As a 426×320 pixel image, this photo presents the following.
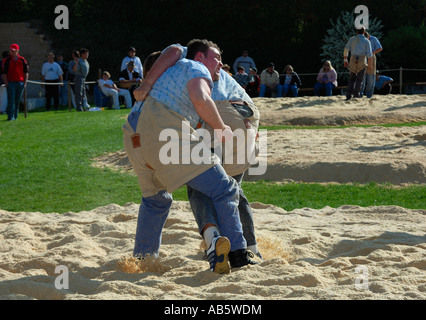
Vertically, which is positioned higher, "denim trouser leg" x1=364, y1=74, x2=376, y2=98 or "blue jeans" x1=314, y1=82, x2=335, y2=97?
"denim trouser leg" x1=364, y1=74, x2=376, y2=98

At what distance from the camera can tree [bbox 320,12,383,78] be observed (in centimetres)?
2783

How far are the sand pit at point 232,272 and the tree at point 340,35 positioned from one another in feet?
69.8

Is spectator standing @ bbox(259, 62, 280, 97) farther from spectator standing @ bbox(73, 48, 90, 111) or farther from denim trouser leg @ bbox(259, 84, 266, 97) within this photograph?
spectator standing @ bbox(73, 48, 90, 111)

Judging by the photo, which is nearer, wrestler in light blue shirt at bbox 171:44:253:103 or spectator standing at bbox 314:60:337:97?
wrestler in light blue shirt at bbox 171:44:253:103

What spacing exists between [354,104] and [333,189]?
9416 millimetres

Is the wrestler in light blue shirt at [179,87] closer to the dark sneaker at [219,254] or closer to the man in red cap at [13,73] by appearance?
the dark sneaker at [219,254]

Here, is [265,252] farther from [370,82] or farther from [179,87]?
[370,82]

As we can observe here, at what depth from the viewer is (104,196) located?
8727 millimetres

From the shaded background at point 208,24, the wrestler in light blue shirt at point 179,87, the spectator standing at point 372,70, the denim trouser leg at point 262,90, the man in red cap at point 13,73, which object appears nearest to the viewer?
the wrestler in light blue shirt at point 179,87

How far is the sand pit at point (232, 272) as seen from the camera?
439cm

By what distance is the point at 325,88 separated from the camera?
22.0 m

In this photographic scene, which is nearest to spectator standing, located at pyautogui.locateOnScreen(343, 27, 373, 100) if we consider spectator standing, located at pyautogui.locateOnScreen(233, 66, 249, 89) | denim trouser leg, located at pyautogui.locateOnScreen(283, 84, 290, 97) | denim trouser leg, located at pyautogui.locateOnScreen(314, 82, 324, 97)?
denim trouser leg, located at pyautogui.locateOnScreen(314, 82, 324, 97)

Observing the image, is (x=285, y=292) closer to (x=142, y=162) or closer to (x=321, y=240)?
(x=142, y=162)

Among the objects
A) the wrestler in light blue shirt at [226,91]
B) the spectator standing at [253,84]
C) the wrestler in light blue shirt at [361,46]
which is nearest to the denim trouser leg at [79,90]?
the spectator standing at [253,84]
